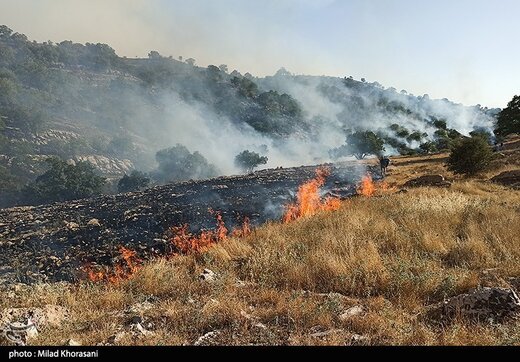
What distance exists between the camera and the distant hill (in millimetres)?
66875

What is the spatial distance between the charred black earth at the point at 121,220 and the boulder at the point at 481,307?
8192mm

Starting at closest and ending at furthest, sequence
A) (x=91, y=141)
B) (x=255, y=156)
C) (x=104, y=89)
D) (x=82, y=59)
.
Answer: (x=255, y=156)
(x=91, y=141)
(x=104, y=89)
(x=82, y=59)

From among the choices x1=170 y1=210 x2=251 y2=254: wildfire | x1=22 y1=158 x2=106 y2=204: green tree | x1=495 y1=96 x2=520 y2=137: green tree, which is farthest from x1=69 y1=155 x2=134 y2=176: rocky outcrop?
x1=495 y1=96 x2=520 y2=137: green tree

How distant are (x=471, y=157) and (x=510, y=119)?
88.6ft

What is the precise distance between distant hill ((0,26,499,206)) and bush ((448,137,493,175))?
38.4 meters

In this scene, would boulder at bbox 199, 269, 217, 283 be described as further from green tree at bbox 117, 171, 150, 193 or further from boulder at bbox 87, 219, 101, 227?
green tree at bbox 117, 171, 150, 193

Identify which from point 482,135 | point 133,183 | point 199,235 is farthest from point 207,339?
point 133,183

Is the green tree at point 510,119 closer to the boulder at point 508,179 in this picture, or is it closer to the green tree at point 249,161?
the boulder at point 508,179

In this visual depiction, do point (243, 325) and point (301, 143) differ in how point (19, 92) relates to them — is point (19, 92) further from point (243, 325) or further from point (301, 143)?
point (243, 325)

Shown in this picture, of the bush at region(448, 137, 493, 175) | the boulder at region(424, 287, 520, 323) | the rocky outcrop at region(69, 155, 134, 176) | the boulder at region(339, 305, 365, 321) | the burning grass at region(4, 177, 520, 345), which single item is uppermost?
the rocky outcrop at region(69, 155, 134, 176)

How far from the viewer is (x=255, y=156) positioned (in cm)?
6078

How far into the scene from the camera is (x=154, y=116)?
102 metres
